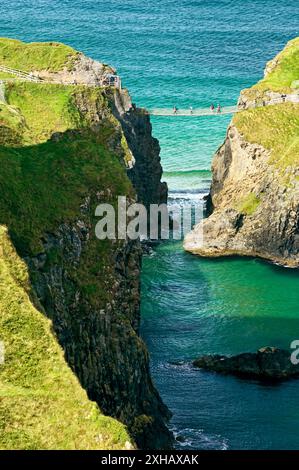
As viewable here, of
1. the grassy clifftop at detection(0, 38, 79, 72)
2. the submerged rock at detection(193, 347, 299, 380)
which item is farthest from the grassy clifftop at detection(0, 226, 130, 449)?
the grassy clifftop at detection(0, 38, 79, 72)

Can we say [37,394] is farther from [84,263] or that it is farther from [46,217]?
[46,217]

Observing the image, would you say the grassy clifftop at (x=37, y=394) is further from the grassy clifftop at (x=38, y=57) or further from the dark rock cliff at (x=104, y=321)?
the grassy clifftop at (x=38, y=57)

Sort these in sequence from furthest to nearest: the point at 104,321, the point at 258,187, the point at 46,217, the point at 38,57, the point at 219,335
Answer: the point at 38,57, the point at 258,187, the point at 219,335, the point at 46,217, the point at 104,321

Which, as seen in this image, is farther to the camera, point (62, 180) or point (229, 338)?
point (229, 338)

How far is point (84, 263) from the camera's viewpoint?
104 m

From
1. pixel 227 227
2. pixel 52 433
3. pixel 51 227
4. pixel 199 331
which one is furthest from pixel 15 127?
pixel 52 433

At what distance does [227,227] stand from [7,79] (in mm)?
30320

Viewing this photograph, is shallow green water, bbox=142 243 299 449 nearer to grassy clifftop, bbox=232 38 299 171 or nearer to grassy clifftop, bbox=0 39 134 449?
grassy clifftop, bbox=232 38 299 171

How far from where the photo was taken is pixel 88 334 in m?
98.7

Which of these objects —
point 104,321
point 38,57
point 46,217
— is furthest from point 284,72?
point 104,321

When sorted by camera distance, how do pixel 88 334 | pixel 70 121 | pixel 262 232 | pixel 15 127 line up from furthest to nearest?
1. pixel 262 232
2. pixel 70 121
3. pixel 15 127
4. pixel 88 334

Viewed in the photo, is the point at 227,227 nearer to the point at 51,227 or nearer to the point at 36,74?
the point at 36,74

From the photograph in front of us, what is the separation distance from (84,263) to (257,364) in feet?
74.5

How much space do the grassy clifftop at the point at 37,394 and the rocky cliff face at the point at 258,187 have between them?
63.0 metres
